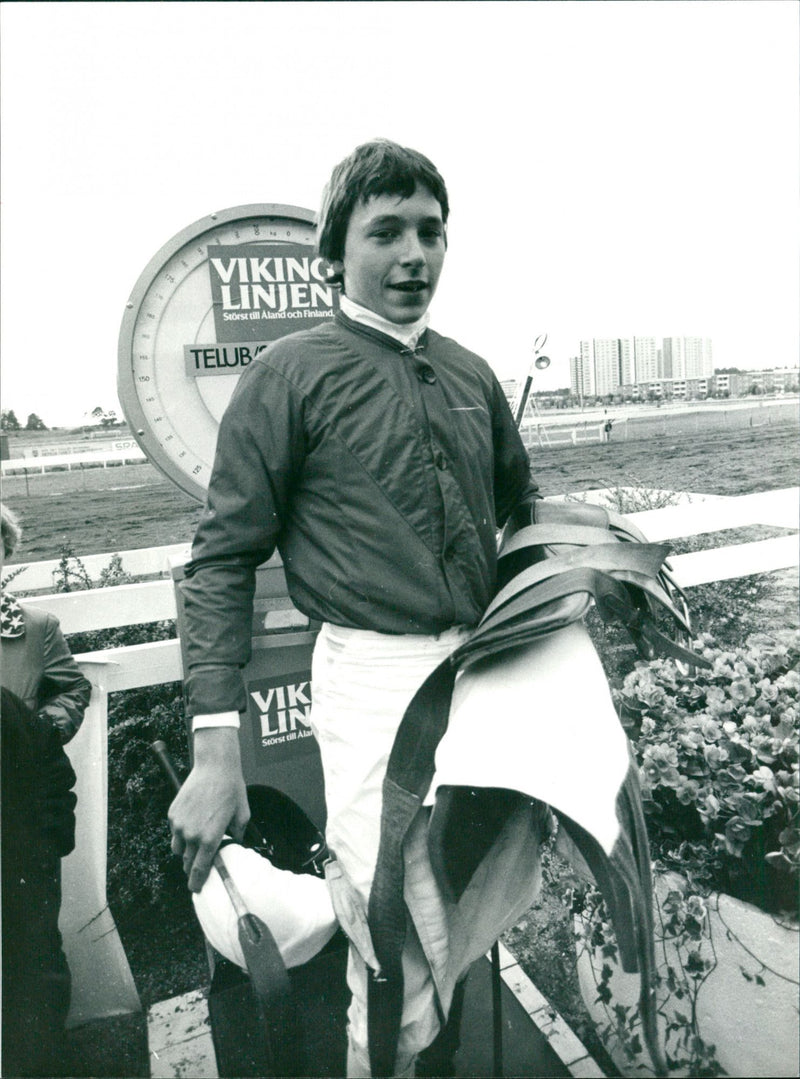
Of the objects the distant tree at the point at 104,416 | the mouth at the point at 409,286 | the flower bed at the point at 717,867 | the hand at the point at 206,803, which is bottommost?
the flower bed at the point at 717,867

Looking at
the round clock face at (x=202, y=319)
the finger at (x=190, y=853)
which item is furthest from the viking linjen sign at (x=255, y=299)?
the finger at (x=190, y=853)

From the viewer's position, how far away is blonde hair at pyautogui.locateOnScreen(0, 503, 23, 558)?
Answer: 143 cm

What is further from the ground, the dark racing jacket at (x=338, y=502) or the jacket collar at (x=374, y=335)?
the jacket collar at (x=374, y=335)

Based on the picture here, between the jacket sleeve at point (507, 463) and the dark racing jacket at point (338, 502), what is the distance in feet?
0.53

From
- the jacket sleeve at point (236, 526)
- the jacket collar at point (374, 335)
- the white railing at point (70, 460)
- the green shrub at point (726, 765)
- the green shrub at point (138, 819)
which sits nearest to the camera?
the jacket sleeve at point (236, 526)

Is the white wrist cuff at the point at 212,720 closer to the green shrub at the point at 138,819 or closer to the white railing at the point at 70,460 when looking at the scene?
the white railing at the point at 70,460

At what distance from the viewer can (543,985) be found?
66.1 inches

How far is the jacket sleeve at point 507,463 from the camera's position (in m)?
1.37

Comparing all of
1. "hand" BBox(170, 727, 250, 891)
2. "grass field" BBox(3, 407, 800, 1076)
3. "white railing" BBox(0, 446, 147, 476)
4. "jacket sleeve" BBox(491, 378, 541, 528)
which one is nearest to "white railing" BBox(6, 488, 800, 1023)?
"grass field" BBox(3, 407, 800, 1076)

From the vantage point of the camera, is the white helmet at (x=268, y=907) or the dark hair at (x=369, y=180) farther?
the dark hair at (x=369, y=180)

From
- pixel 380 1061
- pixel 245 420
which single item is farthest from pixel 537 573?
pixel 380 1061

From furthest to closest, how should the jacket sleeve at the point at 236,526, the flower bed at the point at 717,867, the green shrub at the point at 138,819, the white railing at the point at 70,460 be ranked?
the green shrub at the point at 138,819, the white railing at the point at 70,460, the flower bed at the point at 717,867, the jacket sleeve at the point at 236,526

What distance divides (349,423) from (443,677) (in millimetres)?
380

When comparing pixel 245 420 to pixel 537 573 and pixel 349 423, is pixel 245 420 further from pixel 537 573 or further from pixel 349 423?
pixel 537 573
